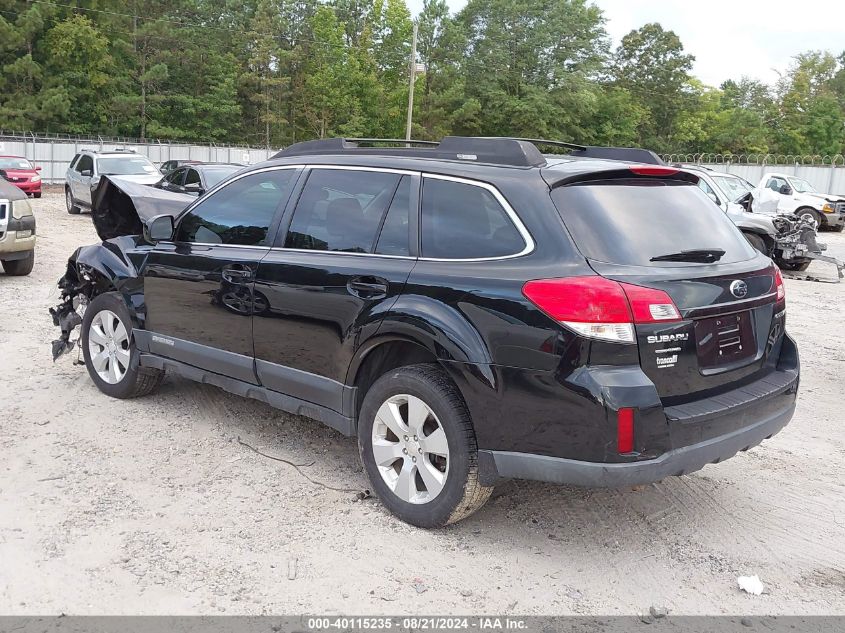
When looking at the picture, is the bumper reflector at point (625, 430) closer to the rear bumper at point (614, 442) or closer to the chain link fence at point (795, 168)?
the rear bumper at point (614, 442)

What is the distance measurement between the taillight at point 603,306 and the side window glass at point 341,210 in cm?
118

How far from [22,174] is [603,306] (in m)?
27.3

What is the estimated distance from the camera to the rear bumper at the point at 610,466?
3.38 meters

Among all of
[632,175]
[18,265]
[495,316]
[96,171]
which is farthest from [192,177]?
[495,316]

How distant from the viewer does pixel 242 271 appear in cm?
474

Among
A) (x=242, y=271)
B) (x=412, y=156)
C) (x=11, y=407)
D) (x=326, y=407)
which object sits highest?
(x=412, y=156)

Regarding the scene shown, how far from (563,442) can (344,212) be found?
180 cm

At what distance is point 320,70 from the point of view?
66.7m

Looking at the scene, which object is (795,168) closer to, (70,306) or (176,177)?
(176,177)

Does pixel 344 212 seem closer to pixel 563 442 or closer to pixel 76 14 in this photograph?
pixel 563 442

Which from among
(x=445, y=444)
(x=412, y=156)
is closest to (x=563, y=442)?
(x=445, y=444)

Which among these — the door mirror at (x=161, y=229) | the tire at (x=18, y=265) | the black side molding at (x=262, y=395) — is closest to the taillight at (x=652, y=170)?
the black side molding at (x=262, y=395)

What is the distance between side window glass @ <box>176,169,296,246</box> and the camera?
Answer: 4785 mm

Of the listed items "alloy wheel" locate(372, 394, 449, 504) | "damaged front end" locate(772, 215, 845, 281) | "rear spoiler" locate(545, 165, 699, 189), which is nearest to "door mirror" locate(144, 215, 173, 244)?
"alloy wheel" locate(372, 394, 449, 504)
